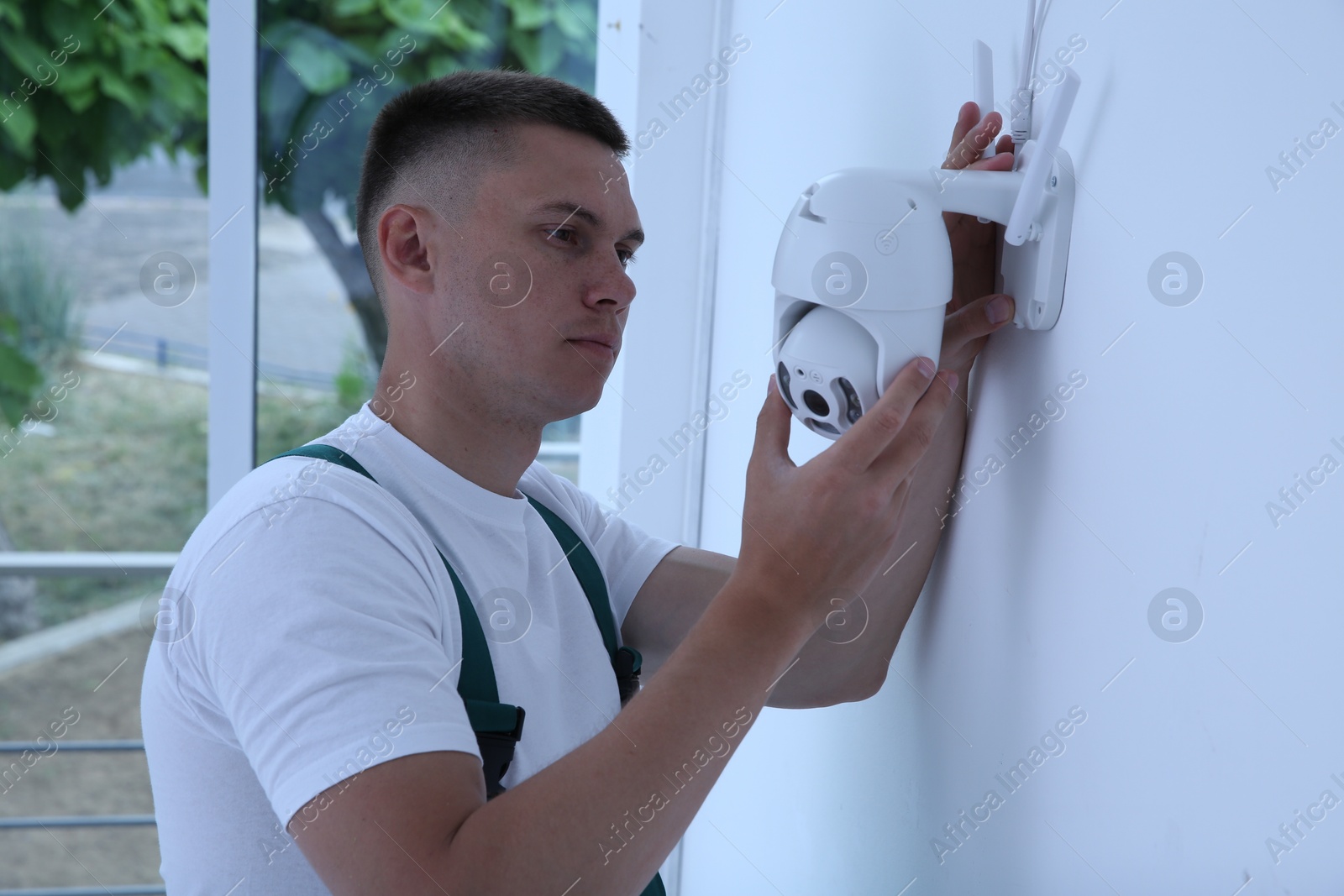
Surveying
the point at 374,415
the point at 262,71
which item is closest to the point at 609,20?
the point at 262,71

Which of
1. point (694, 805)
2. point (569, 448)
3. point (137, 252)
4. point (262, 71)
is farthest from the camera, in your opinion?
point (137, 252)

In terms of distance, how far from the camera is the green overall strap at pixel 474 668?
742 millimetres

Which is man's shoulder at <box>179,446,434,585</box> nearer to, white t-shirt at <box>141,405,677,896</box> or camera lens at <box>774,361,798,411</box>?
white t-shirt at <box>141,405,677,896</box>

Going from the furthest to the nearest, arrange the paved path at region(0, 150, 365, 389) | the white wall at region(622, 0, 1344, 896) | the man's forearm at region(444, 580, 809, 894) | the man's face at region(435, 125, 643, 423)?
1. the paved path at region(0, 150, 365, 389)
2. the man's face at region(435, 125, 643, 423)
3. the man's forearm at region(444, 580, 809, 894)
4. the white wall at region(622, 0, 1344, 896)

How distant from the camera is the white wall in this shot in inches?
16.3

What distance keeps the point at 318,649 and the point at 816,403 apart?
35cm

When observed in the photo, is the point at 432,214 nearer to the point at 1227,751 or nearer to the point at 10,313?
the point at 1227,751

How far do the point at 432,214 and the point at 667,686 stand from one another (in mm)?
515

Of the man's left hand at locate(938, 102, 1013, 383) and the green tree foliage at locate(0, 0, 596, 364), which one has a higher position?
the man's left hand at locate(938, 102, 1013, 383)

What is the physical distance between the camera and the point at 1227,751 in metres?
0.46

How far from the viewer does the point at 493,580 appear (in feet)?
2.83

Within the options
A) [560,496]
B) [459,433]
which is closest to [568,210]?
[459,433]

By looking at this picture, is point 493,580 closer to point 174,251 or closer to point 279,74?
point 279,74

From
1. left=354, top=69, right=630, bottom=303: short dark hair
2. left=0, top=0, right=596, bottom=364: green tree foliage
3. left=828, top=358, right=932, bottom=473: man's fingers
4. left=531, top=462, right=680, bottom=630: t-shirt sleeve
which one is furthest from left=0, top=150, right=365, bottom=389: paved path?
left=828, top=358, right=932, bottom=473: man's fingers
